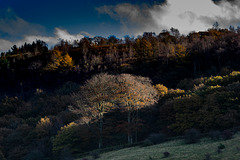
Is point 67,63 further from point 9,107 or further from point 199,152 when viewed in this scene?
point 199,152

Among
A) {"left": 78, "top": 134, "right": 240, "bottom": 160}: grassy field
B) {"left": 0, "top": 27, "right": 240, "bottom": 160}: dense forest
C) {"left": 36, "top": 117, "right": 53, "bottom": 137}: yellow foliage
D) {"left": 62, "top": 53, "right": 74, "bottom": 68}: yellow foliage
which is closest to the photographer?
{"left": 78, "top": 134, "right": 240, "bottom": 160}: grassy field

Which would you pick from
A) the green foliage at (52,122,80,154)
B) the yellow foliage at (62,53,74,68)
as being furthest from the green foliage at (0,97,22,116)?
the green foliage at (52,122,80,154)

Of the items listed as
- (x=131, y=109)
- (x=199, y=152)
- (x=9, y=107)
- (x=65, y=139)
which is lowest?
(x=65, y=139)

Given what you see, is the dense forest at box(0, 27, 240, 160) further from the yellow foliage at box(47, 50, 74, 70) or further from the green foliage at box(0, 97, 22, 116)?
the yellow foliage at box(47, 50, 74, 70)

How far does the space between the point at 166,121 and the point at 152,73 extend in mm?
40490

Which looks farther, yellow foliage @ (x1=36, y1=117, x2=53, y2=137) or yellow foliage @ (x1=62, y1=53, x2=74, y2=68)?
yellow foliage @ (x1=62, y1=53, x2=74, y2=68)

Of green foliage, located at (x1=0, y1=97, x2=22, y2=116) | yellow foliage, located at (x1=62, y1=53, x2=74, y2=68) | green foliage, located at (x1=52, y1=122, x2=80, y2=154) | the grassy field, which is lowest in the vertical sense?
green foliage, located at (x1=52, y1=122, x2=80, y2=154)

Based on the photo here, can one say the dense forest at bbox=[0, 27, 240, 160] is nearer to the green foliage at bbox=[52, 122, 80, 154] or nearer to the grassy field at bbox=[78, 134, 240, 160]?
the green foliage at bbox=[52, 122, 80, 154]

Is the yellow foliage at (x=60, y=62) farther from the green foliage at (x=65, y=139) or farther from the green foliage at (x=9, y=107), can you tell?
the green foliage at (x=65, y=139)

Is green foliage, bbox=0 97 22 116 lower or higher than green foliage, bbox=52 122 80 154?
higher

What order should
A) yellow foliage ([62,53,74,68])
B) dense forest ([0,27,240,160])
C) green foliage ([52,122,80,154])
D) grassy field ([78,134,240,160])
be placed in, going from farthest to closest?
yellow foliage ([62,53,74,68]), green foliage ([52,122,80,154]), dense forest ([0,27,240,160]), grassy field ([78,134,240,160])

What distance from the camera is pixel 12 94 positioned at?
86.5 m

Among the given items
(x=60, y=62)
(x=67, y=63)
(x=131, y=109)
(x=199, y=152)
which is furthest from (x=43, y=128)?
(x=60, y=62)

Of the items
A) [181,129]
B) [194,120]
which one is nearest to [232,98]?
[194,120]
